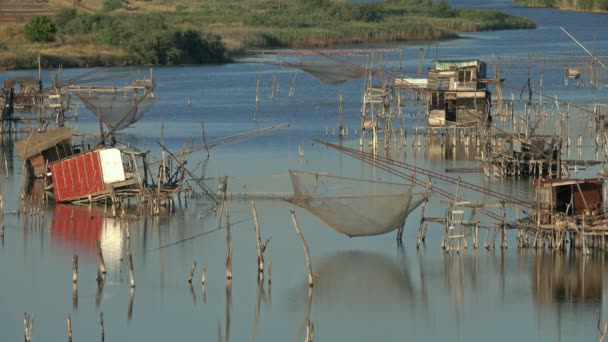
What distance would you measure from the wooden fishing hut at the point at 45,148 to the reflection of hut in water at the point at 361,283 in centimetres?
722

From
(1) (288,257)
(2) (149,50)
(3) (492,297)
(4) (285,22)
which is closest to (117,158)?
(1) (288,257)

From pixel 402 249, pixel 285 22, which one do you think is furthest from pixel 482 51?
pixel 402 249

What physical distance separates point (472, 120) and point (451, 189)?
7109mm

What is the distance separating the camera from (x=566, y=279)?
→ 17609 millimetres

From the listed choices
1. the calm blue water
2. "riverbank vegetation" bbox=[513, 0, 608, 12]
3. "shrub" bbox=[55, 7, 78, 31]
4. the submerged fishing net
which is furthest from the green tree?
"riverbank vegetation" bbox=[513, 0, 608, 12]

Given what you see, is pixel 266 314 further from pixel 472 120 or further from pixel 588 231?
pixel 472 120

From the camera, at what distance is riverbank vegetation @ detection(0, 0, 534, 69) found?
53719 millimetres

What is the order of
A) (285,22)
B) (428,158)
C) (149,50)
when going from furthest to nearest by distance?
(285,22)
(149,50)
(428,158)

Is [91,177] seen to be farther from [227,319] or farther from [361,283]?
[227,319]

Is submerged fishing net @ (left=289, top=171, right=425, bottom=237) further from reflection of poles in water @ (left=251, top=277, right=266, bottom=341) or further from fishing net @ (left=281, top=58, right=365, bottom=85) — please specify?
fishing net @ (left=281, top=58, right=365, bottom=85)

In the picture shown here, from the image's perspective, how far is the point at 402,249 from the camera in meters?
19.4

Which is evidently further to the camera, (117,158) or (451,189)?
(451,189)

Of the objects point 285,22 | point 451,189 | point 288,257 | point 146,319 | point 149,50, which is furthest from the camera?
point 285,22

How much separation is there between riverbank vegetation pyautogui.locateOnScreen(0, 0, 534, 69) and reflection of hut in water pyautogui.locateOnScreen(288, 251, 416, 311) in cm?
3311
